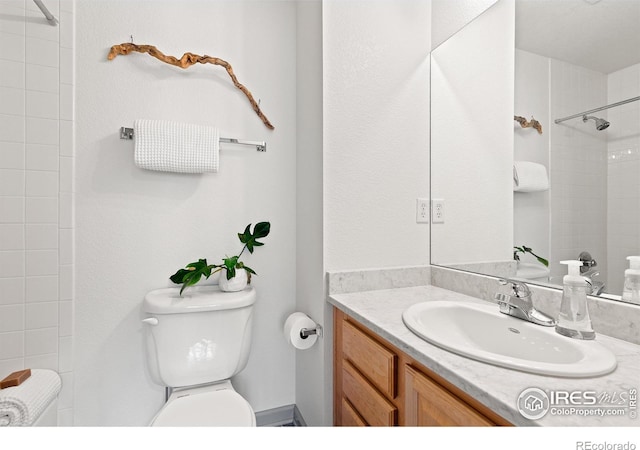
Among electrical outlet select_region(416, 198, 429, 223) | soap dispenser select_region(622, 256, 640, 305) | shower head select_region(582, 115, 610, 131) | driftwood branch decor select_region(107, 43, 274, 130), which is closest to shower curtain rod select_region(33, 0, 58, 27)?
driftwood branch decor select_region(107, 43, 274, 130)

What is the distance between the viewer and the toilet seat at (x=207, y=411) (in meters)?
0.91

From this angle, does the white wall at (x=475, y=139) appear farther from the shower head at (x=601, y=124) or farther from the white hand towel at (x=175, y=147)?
the white hand towel at (x=175, y=147)

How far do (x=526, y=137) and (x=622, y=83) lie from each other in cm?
25

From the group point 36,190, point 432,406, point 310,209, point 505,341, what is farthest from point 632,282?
point 36,190

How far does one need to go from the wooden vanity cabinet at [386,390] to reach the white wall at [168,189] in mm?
465

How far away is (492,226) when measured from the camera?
3.69ft

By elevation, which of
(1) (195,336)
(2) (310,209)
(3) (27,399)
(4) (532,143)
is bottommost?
(3) (27,399)

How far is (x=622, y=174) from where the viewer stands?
0.74m

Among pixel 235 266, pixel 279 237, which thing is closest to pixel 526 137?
pixel 279 237

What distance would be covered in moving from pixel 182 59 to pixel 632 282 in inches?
65.8

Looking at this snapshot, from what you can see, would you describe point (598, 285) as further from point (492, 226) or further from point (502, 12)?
point (502, 12)

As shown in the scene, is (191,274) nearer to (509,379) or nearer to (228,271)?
(228,271)

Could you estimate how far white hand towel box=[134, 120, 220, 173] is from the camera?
1.13m
